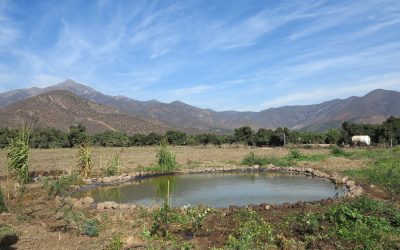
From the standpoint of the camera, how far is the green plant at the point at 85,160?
22.4 metres

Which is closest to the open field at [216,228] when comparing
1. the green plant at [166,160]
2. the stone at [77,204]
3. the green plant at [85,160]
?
the stone at [77,204]

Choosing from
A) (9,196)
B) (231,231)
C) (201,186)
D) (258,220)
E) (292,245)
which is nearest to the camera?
(292,245)

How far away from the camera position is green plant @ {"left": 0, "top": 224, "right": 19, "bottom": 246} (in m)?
9.26

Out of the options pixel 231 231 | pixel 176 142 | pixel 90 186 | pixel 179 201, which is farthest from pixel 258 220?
pixel 176 142

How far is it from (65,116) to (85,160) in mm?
94402

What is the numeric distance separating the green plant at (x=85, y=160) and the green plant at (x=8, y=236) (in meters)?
12.0

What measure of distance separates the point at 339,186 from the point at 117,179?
11535mm

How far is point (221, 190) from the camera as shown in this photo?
18984 millimetres

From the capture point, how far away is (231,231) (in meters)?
9.87

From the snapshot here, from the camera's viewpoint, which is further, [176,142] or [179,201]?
[176,142]

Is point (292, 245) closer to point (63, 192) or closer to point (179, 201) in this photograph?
point (179, 201)

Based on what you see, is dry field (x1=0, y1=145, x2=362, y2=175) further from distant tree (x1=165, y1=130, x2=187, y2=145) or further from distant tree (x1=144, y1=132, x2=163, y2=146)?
distant tree (x1=165, y1=130, x2=187, y2=145)

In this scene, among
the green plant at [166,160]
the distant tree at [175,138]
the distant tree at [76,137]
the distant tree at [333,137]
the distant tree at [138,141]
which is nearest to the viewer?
the green plant at [166,160]

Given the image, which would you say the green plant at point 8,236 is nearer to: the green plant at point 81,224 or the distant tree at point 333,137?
the green plant at point 81,224
